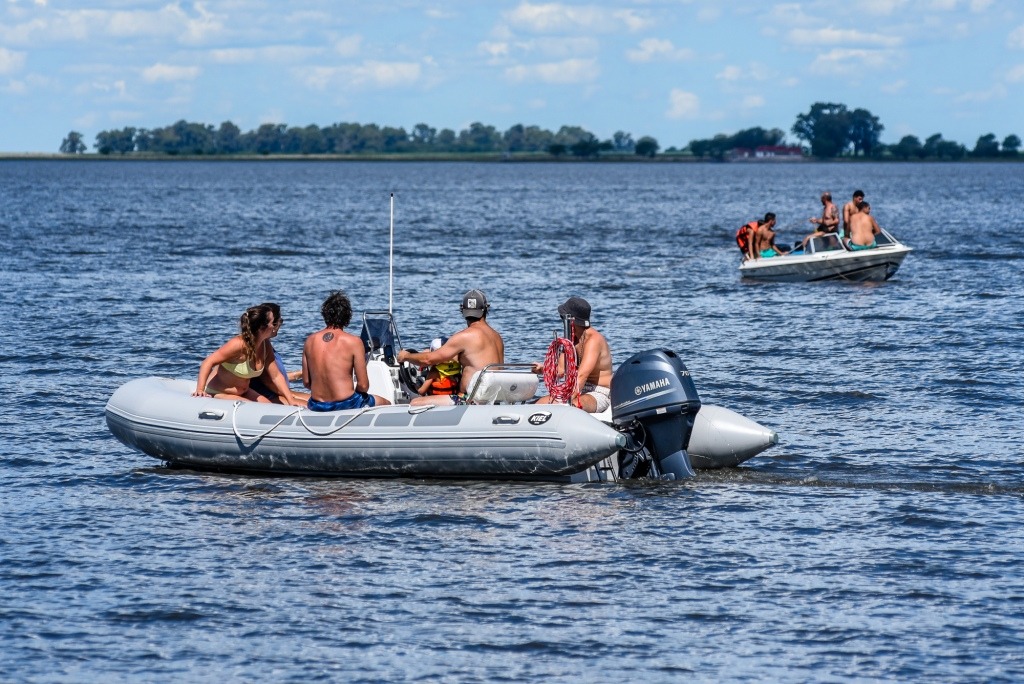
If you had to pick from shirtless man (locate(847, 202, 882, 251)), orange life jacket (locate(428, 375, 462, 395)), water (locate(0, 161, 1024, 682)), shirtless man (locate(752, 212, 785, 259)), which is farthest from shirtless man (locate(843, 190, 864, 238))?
orange life jacket (locate(428, 375, 462, 395))

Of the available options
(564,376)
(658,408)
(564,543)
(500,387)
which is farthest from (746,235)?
(564,543)

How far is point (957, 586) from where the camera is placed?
31.0 feet

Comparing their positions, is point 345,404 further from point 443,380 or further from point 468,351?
point 468,351

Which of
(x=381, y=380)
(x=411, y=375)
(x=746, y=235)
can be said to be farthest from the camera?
(x=746, y=235)

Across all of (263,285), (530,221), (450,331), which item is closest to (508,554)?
(450,331)

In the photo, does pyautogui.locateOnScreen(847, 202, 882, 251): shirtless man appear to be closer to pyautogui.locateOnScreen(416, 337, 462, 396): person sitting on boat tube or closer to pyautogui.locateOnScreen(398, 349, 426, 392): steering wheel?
pyautogui.locateOnScreen(398, 349, 426, 392): steering wheel

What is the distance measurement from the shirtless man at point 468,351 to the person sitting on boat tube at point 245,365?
45.1 inches

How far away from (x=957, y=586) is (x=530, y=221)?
164ft

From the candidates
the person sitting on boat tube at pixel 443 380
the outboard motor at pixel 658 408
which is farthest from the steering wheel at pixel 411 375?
the outboard motor at pixel 658 408

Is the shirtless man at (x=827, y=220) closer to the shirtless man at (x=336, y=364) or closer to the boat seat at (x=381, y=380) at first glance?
the boat seat at (x=381, y=380)

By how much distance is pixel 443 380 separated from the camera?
501 inches

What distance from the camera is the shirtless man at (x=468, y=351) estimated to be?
12383 mm

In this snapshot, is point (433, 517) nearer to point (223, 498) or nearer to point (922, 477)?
point (223, 498)

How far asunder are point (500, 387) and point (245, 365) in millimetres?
2266
